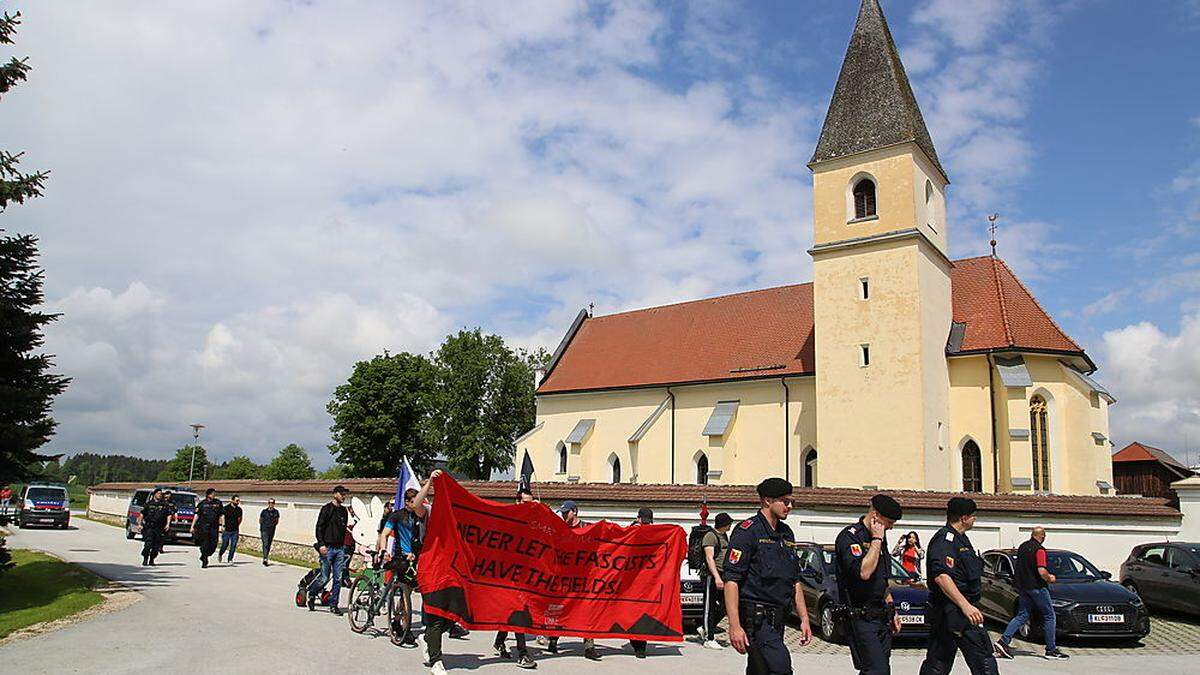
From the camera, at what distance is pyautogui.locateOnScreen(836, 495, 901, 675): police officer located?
6941 millimetres

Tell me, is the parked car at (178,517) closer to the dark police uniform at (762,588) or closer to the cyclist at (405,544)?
the cyclist at (405,544)

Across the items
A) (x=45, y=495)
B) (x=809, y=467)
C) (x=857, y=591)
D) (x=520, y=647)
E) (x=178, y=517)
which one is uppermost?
(x=809, y=467)

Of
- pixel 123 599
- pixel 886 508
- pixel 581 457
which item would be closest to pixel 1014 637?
pixel 886 508

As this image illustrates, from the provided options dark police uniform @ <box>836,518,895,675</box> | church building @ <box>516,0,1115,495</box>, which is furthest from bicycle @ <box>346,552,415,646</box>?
church building @ <box>516,0,1115,495</box>

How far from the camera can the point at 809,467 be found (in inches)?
1314

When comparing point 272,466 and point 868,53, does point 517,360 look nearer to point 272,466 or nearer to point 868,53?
point 868,53

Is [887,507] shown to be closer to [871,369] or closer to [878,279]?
[871,369]

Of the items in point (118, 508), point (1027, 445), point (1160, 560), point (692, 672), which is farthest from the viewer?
point (118, 508)

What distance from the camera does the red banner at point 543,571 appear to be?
1012cm

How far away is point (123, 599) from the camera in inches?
567

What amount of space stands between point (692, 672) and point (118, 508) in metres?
46.5

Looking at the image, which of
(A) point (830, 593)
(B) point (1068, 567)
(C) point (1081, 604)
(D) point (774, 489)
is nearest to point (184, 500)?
(A) point (830, 593)

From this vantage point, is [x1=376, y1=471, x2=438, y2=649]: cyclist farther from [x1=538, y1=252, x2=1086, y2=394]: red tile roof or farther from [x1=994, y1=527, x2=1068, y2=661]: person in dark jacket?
[x1=538, y1=252, x2=1086, y2=394]: red tile roof

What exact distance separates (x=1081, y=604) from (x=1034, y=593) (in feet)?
3.95
